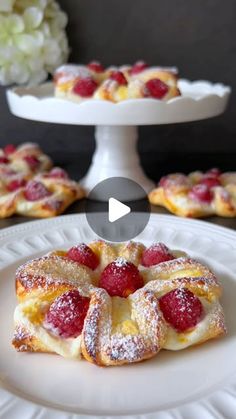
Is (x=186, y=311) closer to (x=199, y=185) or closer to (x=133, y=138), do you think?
(x=199, y=185)

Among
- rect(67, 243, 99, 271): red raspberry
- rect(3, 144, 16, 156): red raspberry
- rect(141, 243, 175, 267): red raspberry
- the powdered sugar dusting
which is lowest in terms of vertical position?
rect(3, 144, 16, 156): red raspberry

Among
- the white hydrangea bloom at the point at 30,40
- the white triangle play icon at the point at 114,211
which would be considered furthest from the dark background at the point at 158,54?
the white triangle play icon at the point at 114,211

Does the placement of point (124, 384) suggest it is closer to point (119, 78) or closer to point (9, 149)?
point (119, 78)

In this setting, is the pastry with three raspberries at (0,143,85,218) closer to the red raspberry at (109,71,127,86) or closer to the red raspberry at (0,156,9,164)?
the red raspberry at (0,156,9,164)

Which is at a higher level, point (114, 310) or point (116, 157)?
point (114, 310)

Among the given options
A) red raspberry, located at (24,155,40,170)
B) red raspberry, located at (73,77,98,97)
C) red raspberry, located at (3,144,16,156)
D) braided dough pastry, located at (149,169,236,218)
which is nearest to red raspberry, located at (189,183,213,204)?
braided dough pastry, located at (149,169,236,218)

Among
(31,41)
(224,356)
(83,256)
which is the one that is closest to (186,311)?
(224,356)
